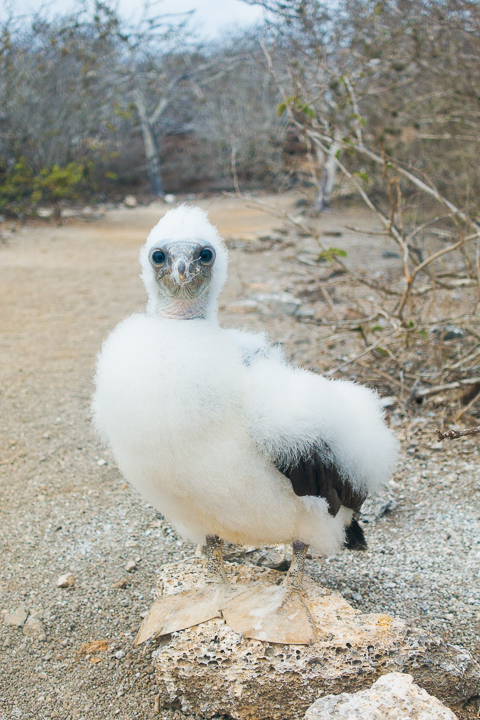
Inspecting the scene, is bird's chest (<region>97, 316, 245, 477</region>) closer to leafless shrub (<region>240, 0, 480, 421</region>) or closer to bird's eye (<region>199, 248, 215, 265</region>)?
bird's eye (<region>199, 248, 215, 265</region>)

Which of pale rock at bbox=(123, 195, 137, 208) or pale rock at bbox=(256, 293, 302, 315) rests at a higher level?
pale rock at bbox=(123, 195, 137, 208)

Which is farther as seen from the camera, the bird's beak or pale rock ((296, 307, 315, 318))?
pale rock ((296, 307, 315, 318))

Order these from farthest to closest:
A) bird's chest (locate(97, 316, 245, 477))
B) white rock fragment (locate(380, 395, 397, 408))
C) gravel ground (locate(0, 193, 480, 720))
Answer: white rock fragment (locate(380, 395, 397, 408)) < gravel ground (locate(0, 193, 480, 720)) < bird's chest (locate(97, 316, 245, 477))

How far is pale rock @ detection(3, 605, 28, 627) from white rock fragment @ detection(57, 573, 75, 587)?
186 mm

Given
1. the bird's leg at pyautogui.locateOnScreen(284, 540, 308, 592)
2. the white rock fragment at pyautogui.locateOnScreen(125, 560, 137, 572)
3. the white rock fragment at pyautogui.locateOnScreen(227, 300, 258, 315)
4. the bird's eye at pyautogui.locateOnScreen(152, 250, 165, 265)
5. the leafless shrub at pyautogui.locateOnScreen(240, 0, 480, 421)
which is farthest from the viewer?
the white rock fragment at pyautogui.locateOnScreen(227, 300, 258, 315)

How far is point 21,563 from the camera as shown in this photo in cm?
267

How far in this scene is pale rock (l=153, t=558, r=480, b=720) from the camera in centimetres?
194

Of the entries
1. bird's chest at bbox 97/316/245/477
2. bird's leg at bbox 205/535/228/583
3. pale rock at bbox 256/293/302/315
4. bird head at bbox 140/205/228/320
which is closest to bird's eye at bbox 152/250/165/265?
bird head at bbox 140/205/228/320

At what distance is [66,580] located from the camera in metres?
2.58

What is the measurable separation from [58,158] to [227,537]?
1301cm

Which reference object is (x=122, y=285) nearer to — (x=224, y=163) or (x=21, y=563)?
(x=21, y=563)

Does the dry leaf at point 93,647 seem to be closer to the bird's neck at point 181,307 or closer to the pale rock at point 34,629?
the pale rock at point 34,629

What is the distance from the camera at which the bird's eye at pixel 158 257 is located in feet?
6.54

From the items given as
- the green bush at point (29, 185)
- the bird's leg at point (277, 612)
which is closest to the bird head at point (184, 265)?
the bird's leg at point (277, 612)
